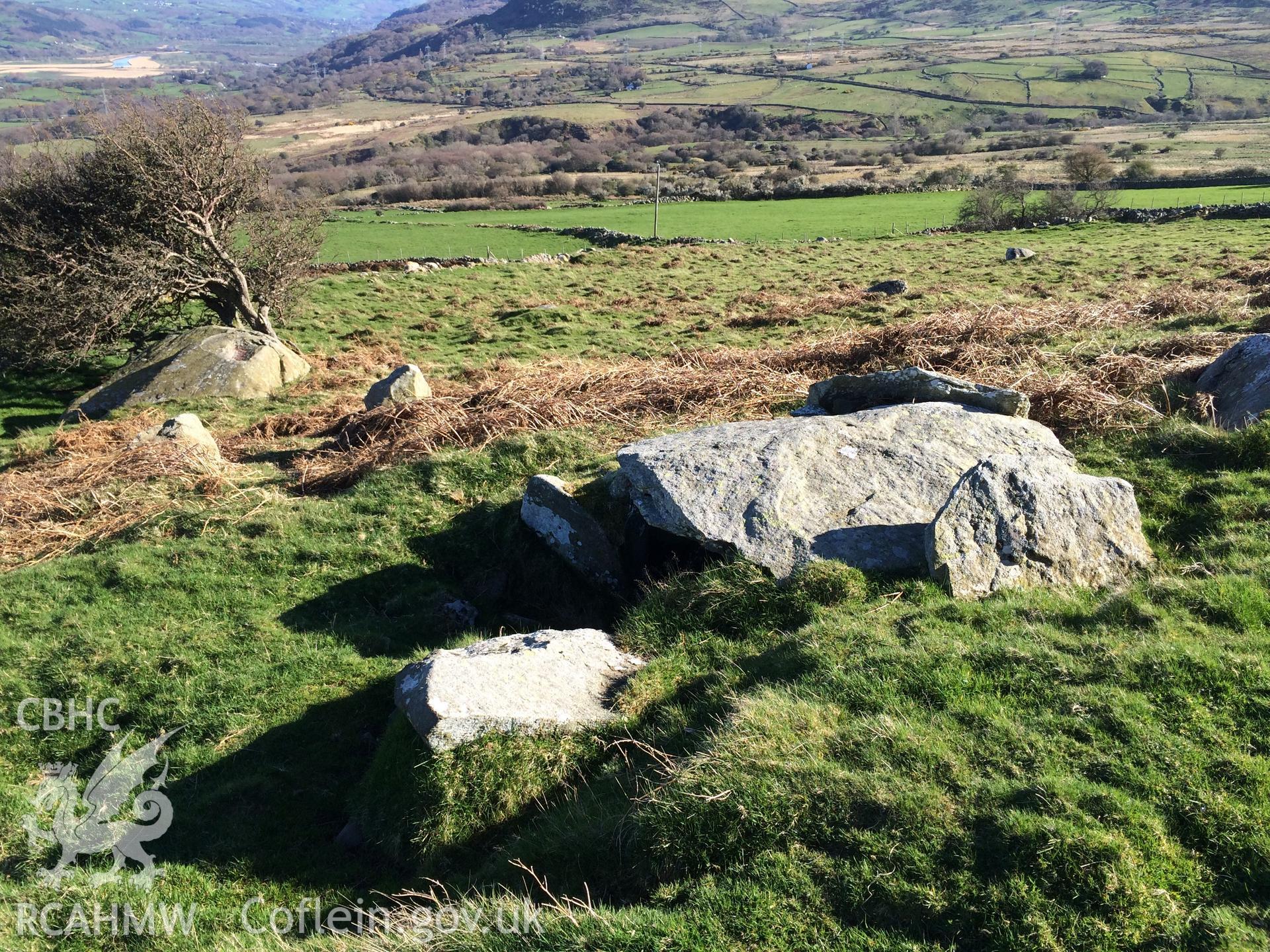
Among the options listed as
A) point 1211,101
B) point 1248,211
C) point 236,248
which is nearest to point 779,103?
point 1211,101

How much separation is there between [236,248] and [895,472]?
3065cm

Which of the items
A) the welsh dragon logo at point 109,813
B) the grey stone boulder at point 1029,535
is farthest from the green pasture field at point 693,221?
the grey stone boulder at point 1029,535

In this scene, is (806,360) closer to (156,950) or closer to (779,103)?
(156,950)

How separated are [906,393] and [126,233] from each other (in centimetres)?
2847

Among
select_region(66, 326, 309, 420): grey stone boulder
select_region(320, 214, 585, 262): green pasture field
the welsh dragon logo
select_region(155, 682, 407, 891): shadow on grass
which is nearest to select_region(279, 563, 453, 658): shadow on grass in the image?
select_region(155, 682, 407, 891): shadow on grass

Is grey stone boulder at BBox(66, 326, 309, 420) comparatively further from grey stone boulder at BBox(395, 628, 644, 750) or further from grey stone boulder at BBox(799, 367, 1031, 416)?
grey stone boulder at BBox(395, 628, 644, 750)

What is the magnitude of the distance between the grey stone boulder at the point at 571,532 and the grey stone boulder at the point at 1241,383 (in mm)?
8478

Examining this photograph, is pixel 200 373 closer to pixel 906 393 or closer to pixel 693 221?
pixel 906 393

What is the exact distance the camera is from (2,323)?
24.7m

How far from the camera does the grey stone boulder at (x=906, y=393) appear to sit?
10859mm

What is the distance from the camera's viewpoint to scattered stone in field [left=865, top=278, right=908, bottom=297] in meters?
34.4

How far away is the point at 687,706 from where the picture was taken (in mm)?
7078

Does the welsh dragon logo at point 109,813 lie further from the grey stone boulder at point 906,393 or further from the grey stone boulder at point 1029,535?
the grey stone boulder at point 906,393

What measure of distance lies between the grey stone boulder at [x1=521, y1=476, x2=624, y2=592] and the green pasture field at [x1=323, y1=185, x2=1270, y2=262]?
47.5 meters
